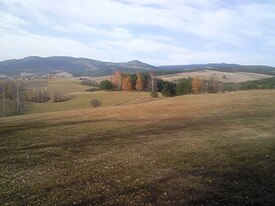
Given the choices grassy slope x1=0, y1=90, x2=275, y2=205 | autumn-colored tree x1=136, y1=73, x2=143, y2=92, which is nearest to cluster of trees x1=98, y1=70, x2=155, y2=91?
autumn-colored tree x1=136, y1=73, x2=143, y2=92

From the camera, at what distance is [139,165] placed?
65.2 feet

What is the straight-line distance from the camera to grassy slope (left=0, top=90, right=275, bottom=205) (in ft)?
48.7

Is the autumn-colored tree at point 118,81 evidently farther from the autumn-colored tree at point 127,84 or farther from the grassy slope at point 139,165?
the grassy slope at point 139,165

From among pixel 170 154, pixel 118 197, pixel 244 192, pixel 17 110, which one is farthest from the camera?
pixel 17 110

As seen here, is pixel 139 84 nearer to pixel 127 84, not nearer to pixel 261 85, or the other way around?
pixel 127 84

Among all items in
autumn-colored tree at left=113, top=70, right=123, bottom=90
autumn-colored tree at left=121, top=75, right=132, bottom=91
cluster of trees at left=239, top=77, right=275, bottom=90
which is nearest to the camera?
cluster of trees at left=239, top=77, right=275, bottom=90

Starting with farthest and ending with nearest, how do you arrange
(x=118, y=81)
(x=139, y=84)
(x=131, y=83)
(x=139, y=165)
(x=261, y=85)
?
(x=118, y=81)
(x=261, y=85)
(x=131, y=83)
(x=139, y=84)
(x=139, y=165)

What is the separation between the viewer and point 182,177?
57.0 feet

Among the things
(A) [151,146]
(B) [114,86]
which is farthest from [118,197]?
(B) [114,86]

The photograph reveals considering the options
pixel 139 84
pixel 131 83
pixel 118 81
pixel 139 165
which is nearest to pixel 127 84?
pixel 131 83

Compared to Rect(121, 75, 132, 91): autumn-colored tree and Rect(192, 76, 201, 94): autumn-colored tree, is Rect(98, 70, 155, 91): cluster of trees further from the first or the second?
Rect(192, 76, 201, 94): autumn-colored tree

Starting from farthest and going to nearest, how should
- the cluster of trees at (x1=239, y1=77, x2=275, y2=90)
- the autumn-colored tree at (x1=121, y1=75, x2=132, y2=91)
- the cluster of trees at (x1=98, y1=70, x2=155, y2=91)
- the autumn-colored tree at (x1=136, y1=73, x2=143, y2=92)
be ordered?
1. the autumn-colored tree at (x1=121, y1=75, x2=132, y2=91)
2. the cluster of trees at (x1=98, y1=70, x2=155, y2=91)
3. the autumn-colored tree at (x1=136, y1=73, x2=143, y2=92)
4. the cluster of trees at (x1=239, y1=77, x2=275, y2=90)

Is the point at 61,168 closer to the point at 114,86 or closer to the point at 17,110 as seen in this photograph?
the point at 17,110

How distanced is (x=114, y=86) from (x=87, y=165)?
124471mm
